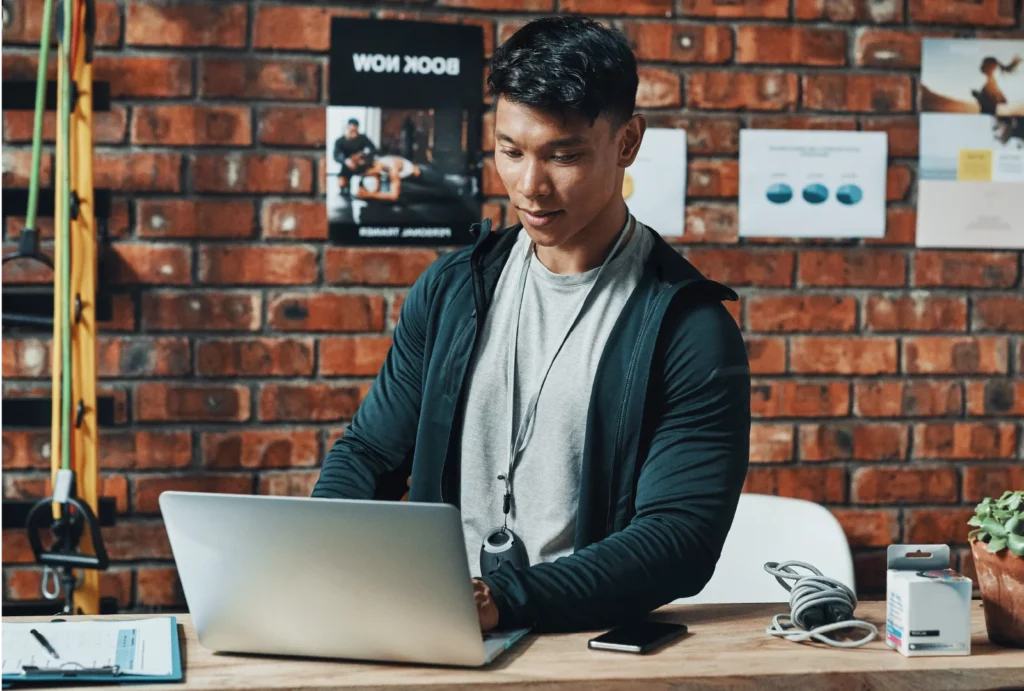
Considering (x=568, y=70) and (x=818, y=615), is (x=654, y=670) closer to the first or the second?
(x=818, y=615)

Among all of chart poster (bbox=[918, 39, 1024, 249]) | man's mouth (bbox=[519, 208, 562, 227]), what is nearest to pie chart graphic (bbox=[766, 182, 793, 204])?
chart poster (bbox=[918, 39, 1024, 249])

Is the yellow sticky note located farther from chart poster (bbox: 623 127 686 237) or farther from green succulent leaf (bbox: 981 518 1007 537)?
green succulent leaf (bbox: 981 518 1007 537)

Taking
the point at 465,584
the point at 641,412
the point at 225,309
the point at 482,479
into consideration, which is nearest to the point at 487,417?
the point at 482,479

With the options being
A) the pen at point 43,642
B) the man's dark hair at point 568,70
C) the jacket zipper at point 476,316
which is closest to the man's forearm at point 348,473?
the jacket zipper at point 476,316

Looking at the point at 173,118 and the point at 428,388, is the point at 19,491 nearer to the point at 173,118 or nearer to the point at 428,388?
the point at 173,118

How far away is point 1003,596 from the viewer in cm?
120

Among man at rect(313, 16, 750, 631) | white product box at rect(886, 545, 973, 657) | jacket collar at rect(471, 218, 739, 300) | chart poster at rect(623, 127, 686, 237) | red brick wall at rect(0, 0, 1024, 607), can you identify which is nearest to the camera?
white product box at rect(886, 545, 973, 657)

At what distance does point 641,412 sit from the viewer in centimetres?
149

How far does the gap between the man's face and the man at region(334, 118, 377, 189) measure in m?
0.74

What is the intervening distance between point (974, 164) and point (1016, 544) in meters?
1.41

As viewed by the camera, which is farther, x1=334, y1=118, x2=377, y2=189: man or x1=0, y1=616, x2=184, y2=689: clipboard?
x1=334, y1=118, x2=377, y2=189: man

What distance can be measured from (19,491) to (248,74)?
94cm

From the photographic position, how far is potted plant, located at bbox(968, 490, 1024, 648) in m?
1.20

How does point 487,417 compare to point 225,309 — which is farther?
point 225,309
